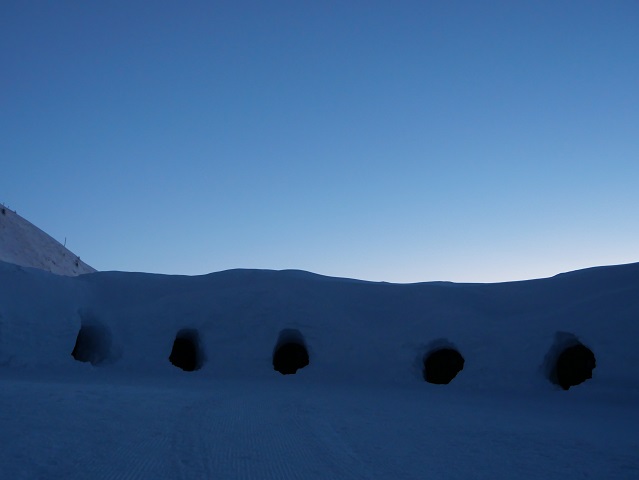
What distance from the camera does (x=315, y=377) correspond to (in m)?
18.6

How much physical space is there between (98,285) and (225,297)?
5609 millimetres

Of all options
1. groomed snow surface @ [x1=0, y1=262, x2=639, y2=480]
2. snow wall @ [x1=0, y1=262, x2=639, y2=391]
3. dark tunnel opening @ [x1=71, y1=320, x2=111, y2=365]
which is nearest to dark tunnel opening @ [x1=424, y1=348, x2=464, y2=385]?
groomed snow surface @ [x1=0, y1=262, x2=639, y2=480]

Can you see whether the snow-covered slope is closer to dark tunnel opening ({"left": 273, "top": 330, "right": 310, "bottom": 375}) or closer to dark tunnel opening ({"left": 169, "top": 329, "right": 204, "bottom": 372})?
dark tunnel opening ({"left": 169, "top": 329, "right": 204, "bottom": 372})

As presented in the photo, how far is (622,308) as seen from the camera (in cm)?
1620

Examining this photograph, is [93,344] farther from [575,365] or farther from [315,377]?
[575,365]

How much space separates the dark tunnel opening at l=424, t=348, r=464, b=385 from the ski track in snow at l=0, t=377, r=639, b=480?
736 centimetres

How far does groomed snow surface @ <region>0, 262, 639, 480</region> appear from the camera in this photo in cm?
747

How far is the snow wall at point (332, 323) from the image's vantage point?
55.0 ft

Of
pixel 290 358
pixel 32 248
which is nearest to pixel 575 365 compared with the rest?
pixel 290 358

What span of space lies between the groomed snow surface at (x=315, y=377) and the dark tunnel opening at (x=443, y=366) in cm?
7

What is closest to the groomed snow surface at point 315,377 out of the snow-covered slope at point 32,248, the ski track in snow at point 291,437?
the ski track in snow at point 291,437

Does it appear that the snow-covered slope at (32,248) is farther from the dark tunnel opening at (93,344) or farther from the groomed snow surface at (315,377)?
the groomed snow surface at (315,377)

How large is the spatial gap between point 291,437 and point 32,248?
51.3 m

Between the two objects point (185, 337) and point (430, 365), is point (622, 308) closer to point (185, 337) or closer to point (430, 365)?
point (430, 365)
